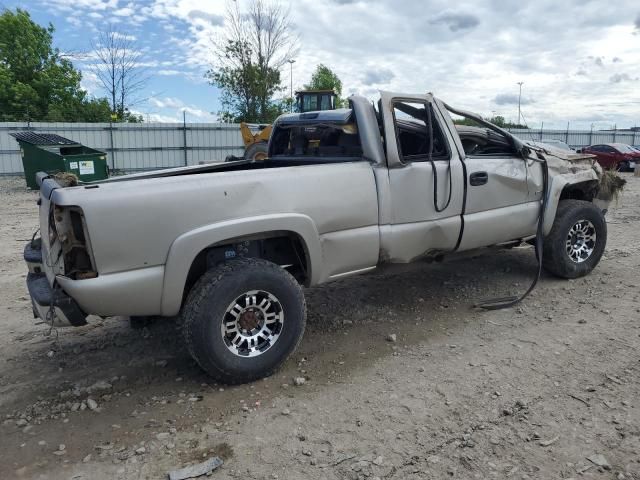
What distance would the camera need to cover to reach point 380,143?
13.7 feet

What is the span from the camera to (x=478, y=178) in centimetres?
466

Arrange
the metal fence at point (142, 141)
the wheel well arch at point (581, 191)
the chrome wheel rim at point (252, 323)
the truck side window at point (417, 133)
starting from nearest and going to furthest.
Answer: the chrome wheel rim at point (252, 323)
the truck side window at point (417, 133)
the wheel well arch at point (581, 191)
the metal fence at point (142, 141)

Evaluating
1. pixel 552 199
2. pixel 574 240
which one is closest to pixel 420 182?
pixel 552 199

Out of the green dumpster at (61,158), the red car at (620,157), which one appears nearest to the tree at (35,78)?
the green dumpster at (61,158)

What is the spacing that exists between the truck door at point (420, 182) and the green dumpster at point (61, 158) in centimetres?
1181

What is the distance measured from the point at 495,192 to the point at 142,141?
69.0ft

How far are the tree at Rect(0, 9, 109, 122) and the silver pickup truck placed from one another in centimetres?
3418

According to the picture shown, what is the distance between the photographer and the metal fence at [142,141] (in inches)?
820

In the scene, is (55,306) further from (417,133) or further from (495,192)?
(495,192)

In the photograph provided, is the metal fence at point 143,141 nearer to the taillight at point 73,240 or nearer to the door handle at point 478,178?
the door handle at point 478,178

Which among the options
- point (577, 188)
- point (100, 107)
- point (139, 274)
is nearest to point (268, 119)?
point (100, 107)

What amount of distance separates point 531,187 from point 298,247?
259 centimetres

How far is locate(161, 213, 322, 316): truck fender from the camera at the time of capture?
10.6 feet

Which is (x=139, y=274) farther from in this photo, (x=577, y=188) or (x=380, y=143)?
(x=577, y=188)
